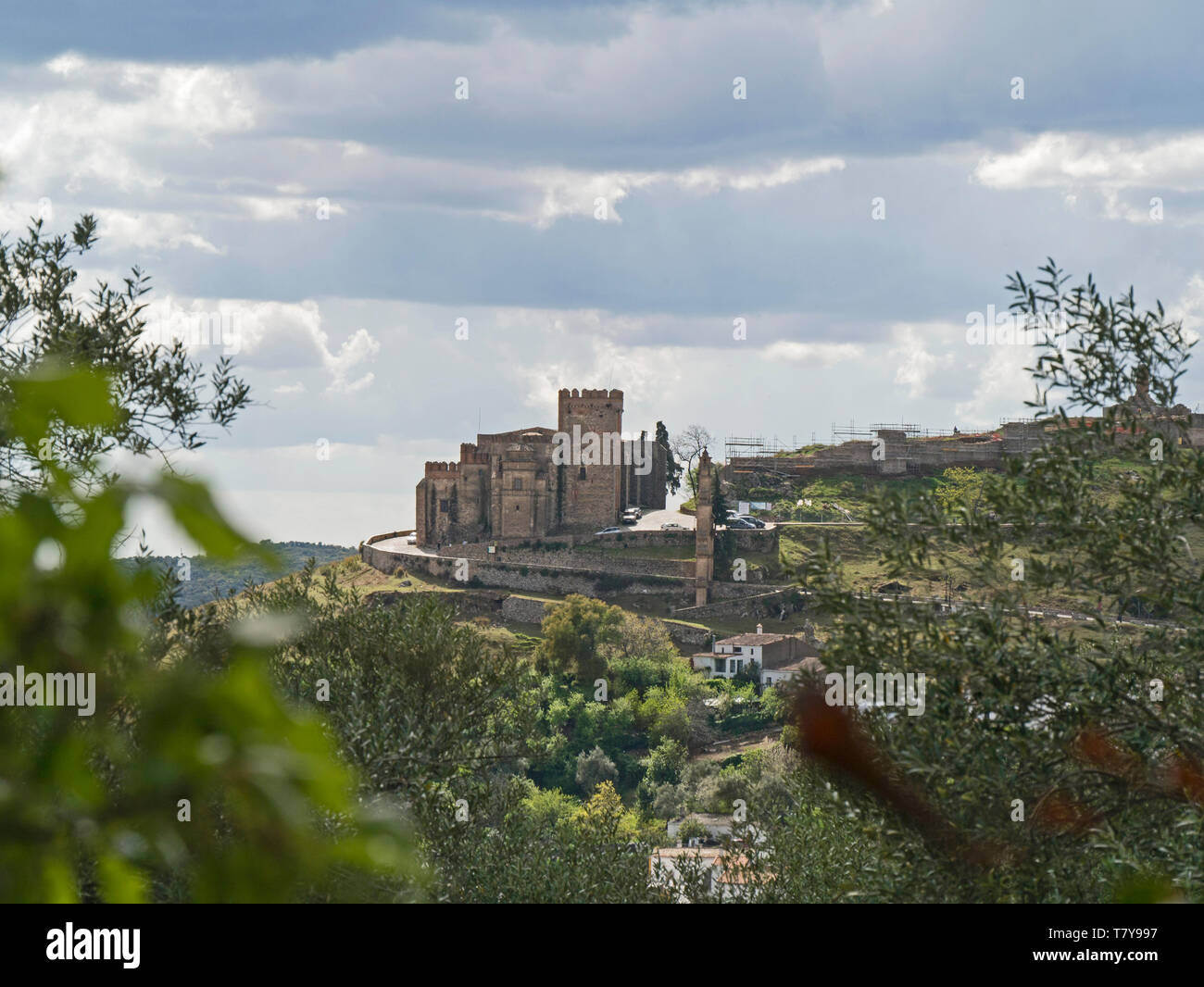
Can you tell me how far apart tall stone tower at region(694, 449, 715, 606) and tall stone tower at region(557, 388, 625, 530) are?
5.87m

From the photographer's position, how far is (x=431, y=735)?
45.4ft

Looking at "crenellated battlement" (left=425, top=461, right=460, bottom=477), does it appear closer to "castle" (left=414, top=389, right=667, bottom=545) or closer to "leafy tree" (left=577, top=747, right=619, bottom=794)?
"castle" (left=414, top=389, right=667, bottom=545)

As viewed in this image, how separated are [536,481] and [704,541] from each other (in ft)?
32.5

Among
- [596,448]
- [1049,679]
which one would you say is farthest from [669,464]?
[1049,679]

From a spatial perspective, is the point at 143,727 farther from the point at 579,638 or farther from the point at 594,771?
the point at 579,638

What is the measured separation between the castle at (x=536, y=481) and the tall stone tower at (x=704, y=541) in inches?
243

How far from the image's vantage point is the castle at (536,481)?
241ft

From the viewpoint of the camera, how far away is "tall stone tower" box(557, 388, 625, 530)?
2904 inches

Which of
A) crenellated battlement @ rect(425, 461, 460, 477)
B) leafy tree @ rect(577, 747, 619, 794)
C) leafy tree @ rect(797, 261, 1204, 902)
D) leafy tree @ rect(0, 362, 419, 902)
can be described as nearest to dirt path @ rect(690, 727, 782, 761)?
leafy tree @ rect(577, 747, 619, 794)

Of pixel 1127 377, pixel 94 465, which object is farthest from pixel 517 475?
pixel 94 465

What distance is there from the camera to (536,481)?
73250mm

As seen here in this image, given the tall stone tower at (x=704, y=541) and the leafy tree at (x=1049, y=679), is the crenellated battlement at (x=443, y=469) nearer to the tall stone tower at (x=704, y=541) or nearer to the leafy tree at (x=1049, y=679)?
the tall stone tower at (x=704, y=541)

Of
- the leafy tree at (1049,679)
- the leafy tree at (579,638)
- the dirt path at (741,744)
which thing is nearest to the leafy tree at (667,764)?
the dirt path at (741,744)
